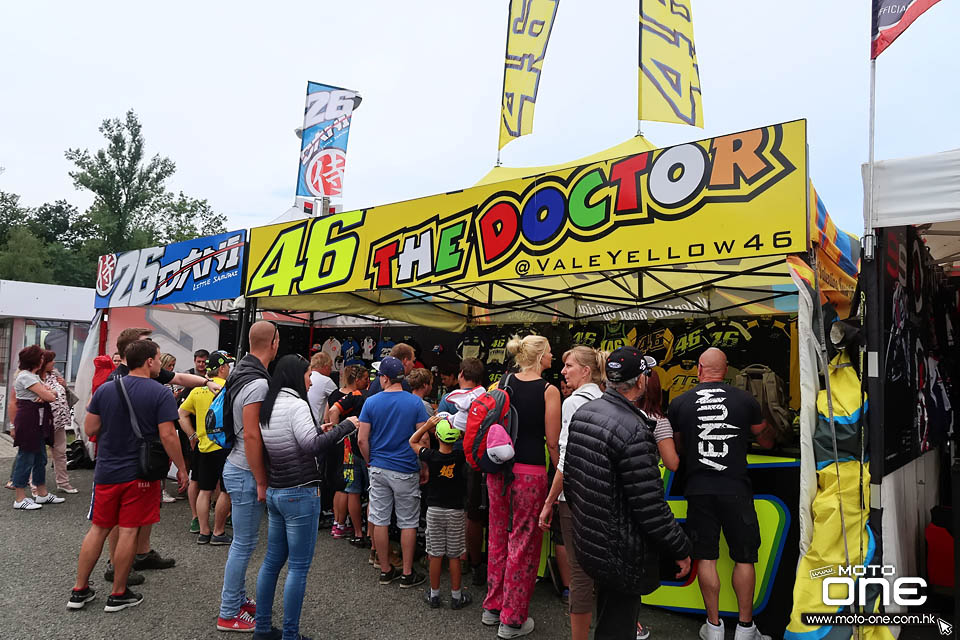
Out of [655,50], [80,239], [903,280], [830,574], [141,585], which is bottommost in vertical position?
[141,585]

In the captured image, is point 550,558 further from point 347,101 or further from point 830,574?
point 347,101

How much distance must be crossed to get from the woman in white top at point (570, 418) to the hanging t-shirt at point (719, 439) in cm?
62

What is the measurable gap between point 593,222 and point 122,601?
12.7 ft

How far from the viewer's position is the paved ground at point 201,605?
3334 mm

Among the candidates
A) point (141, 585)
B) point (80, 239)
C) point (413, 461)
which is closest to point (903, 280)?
point (413, 461)

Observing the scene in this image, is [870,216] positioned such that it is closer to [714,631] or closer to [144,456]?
[714,631]

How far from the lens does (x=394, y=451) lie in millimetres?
3941

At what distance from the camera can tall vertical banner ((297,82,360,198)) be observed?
10445mm

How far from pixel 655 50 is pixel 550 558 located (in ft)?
16.8

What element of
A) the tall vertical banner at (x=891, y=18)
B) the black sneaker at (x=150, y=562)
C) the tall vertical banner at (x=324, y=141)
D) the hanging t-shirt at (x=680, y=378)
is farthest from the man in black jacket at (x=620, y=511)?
the tall vertical banner at (x=324, y=141)

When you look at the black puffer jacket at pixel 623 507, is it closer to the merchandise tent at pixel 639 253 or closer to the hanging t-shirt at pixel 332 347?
the merchandise tent at pixel 639 253

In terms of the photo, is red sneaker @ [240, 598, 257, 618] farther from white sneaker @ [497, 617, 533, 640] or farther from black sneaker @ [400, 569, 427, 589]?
white sneaker @ [497, 617, 533, 640]

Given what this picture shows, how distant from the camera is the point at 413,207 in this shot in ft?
16.2

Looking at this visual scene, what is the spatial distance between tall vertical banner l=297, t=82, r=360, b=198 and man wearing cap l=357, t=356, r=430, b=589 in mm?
7353
